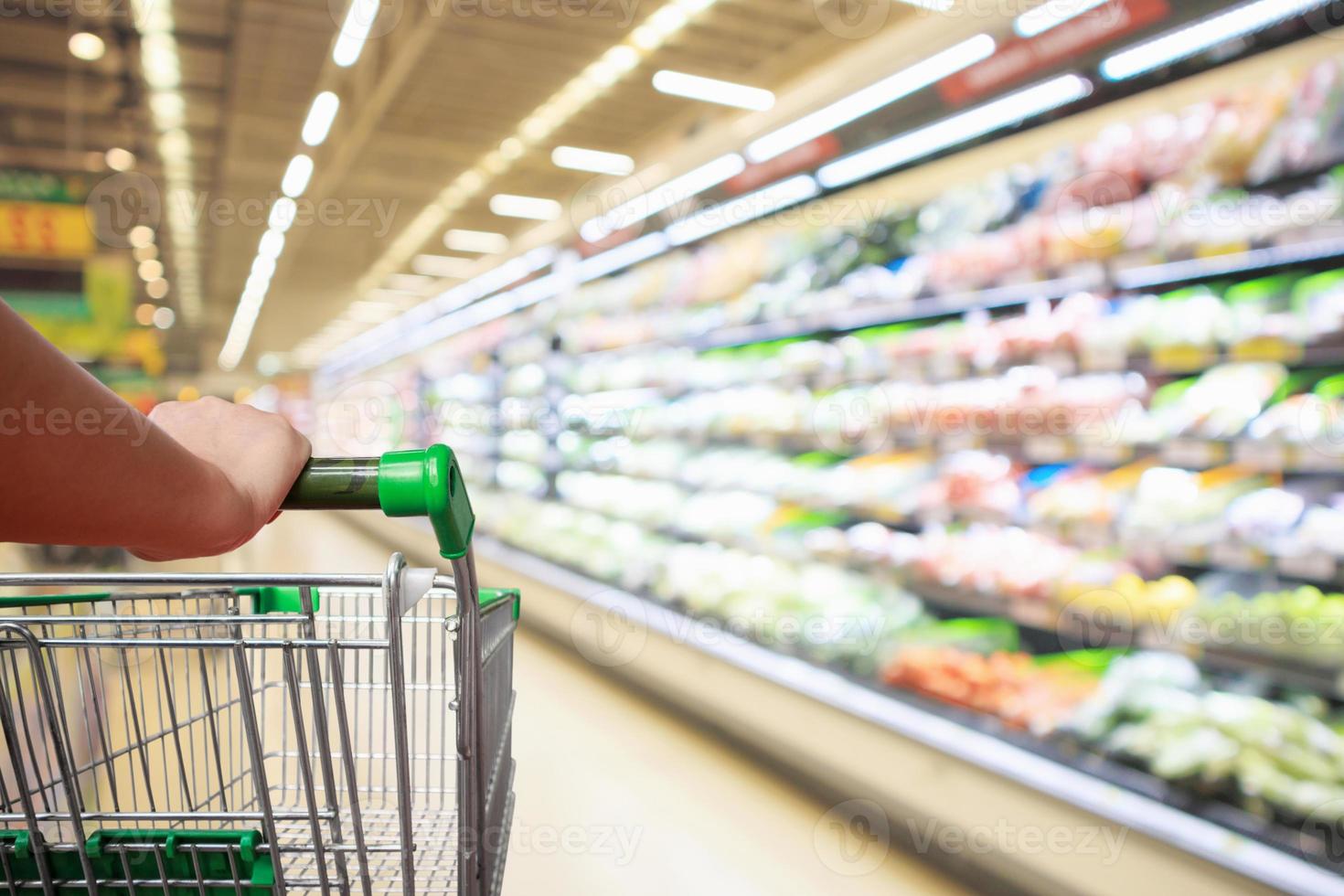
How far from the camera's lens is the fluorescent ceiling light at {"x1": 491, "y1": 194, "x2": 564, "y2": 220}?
8797mm

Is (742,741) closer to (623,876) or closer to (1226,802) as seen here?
(623,876)

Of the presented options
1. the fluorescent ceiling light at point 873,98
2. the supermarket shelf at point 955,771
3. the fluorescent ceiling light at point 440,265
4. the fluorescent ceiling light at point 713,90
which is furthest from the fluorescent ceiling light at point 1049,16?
the fluorescent ceiling light at point 440,265

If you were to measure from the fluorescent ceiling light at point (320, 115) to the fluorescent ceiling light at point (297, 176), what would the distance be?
1.44ft

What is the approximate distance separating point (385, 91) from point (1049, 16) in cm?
536

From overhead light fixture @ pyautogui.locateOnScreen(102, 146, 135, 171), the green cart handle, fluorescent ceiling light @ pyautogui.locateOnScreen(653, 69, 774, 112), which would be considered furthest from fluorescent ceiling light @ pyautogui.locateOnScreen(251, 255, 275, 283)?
the green cart handle

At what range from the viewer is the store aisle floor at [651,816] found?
2.55 metres

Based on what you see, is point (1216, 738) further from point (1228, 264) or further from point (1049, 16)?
point (1049, 16)

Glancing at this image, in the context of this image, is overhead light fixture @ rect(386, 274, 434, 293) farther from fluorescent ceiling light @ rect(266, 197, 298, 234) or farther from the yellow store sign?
the yellow store sign

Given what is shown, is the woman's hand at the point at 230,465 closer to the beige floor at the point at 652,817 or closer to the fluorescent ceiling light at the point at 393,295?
the beige floor at the point at 652,817

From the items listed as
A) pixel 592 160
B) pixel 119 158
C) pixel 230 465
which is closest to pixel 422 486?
pixel 230 465

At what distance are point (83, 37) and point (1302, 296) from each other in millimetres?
7033

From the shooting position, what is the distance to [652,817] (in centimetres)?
298

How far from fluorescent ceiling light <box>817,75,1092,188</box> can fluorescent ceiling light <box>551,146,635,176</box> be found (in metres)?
4.31

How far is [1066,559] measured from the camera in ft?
8.84
